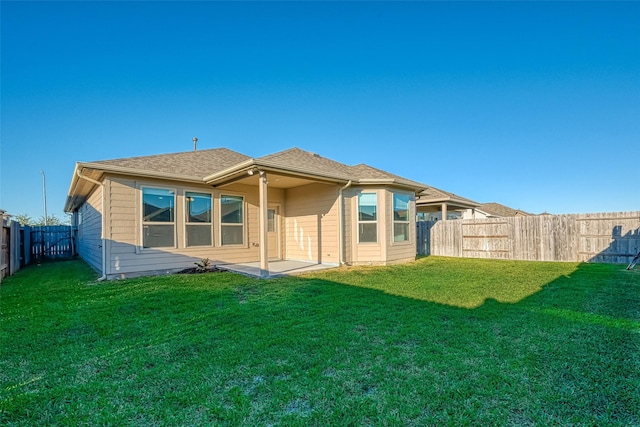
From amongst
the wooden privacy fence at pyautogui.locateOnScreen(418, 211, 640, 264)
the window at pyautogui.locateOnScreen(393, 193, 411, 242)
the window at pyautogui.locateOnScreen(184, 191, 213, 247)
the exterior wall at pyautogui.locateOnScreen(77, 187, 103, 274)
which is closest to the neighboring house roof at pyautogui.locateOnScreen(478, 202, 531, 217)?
the wooden privacy fence at pyautogui.locateOnScreen(418, 211, 640, 264)

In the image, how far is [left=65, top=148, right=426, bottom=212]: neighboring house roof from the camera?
725cm

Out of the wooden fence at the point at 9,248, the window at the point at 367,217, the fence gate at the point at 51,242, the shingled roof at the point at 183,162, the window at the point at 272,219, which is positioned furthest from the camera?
the fence gate at the point at 51,242

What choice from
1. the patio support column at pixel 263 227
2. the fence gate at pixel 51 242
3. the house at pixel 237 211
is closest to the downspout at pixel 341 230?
the house at pixel 237 211

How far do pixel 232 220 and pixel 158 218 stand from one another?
207 centimetres

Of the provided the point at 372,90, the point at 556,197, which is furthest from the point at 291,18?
the point at 556,197

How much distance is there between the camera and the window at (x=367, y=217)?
963cm

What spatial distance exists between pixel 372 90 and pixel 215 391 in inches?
498

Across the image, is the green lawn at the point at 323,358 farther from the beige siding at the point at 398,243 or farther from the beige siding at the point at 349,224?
the beige siding at the point at 398,243

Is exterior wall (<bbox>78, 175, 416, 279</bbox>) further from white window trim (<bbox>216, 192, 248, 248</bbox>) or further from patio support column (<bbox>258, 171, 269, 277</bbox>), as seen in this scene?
patio support column (<bbox>258, 171, 269, 277</bbox>)

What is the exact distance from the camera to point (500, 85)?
11133 mm

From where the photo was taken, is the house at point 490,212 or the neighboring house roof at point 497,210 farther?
the neighboring house roof at point 497,210

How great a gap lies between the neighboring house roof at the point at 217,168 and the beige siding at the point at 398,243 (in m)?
0.48

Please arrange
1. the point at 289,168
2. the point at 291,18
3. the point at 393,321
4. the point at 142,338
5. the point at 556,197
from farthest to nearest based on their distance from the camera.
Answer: the point at 556,197 → the point at 291,18 → the point at 289,168 → the point at 393,321 → the point at 142,338

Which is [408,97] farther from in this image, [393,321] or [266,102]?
[393,321]
